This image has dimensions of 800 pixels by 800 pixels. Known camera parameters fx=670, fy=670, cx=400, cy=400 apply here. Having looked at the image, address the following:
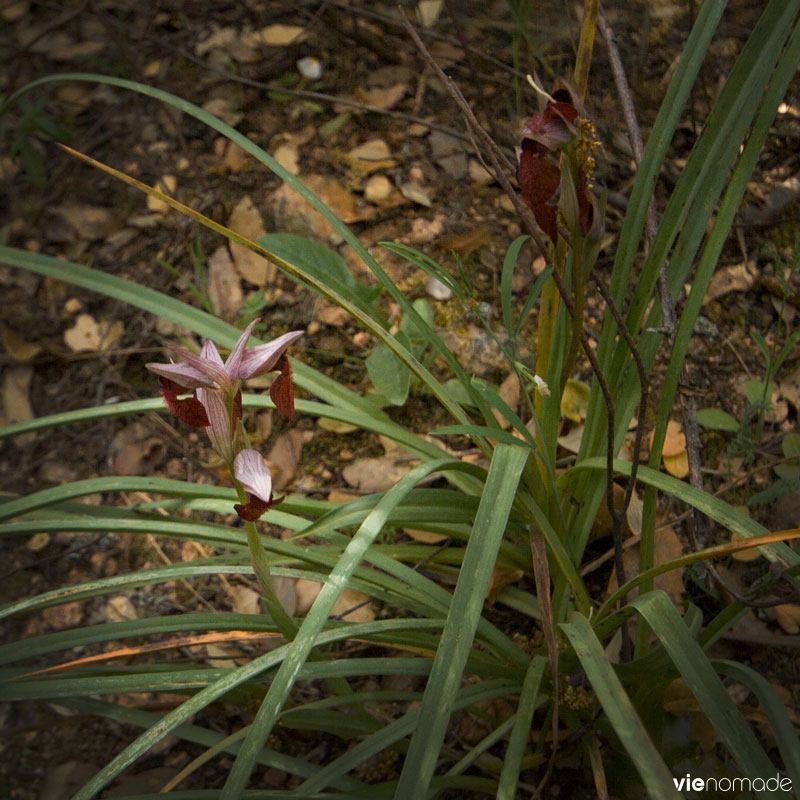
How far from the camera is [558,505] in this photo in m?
1.09

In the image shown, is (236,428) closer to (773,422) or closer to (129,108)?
(773,422)

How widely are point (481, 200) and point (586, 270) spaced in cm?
105

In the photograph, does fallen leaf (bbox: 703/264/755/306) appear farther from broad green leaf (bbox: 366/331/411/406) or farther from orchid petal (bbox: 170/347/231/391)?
orchid petal (bbox: 170/347/231/391)

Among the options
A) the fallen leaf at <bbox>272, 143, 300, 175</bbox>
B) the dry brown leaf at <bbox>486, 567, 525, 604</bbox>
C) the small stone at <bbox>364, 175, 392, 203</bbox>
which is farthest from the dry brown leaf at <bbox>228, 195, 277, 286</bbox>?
the dry brown leaf at <bbox>486, 567, 525, 604</bbox>

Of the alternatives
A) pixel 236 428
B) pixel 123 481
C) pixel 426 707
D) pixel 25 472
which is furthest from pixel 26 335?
pixel 426 707

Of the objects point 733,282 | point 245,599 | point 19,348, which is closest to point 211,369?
point 245,599

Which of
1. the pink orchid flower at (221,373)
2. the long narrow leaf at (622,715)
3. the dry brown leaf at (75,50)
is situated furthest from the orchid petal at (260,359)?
the dry brown leaf at (75,50)

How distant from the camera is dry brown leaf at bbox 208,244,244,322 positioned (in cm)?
173

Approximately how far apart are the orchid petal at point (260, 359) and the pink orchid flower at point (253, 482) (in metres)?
0.08

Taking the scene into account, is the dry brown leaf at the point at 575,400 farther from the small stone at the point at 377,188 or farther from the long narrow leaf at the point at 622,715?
the small stone at the point at 377,188

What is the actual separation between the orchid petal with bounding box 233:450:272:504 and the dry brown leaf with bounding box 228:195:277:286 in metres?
1.12

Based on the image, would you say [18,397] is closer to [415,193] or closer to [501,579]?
[415,193]

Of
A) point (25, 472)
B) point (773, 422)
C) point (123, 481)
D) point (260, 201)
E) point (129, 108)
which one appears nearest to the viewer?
point (123, 481)

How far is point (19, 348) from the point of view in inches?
72.1
